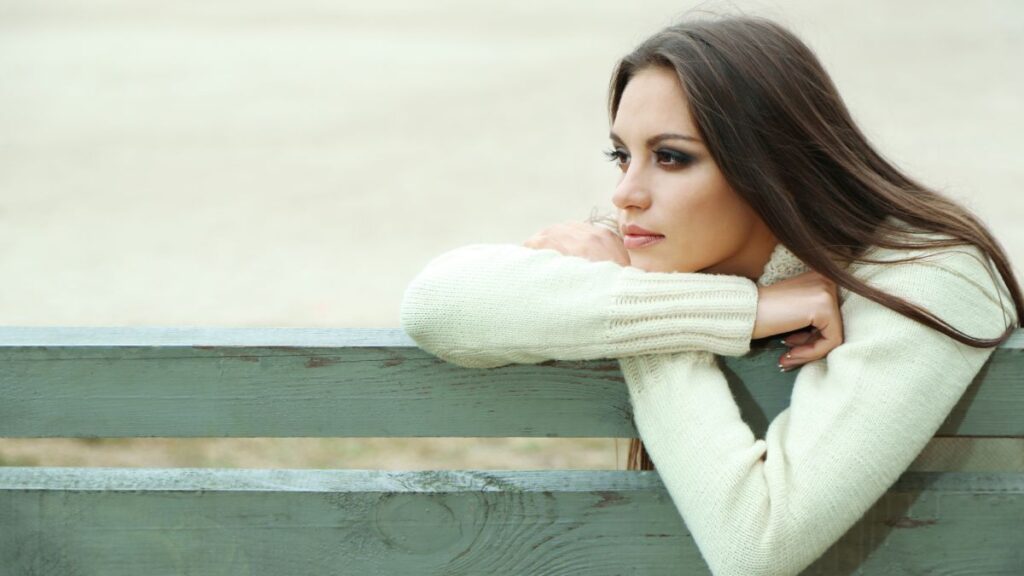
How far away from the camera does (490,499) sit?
5.17ft

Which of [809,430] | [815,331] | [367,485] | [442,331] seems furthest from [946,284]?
[367,485]

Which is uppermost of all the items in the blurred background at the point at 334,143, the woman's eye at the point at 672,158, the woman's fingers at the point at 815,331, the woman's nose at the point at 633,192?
the woman's eye at the point at 672,158

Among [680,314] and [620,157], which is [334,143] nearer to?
[620,157]

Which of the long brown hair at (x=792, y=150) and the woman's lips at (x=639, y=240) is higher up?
the long brown hair at (x=792, y=150)

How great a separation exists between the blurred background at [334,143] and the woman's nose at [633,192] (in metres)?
0.42

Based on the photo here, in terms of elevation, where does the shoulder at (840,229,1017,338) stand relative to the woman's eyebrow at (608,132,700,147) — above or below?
below

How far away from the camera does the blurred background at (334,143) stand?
570 cm

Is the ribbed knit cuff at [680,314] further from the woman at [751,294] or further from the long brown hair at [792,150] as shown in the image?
the long brown hair at [792,150]

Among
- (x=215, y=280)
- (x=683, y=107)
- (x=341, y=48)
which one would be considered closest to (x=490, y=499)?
(x=683, y=107)

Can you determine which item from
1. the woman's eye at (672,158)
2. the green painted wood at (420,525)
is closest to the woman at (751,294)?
the woman's eye at (672,158)

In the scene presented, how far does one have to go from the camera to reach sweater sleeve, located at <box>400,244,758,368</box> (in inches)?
60.1

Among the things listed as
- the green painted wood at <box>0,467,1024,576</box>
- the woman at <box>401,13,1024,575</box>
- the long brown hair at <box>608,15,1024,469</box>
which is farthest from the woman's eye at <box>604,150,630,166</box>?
the green painted wood at <box>0,467,1024,576</box>

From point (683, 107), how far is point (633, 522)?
56 centimetres

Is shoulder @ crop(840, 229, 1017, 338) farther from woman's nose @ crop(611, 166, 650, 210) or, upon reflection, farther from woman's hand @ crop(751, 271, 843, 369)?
woman's nose @ crop(611, 166, 650, 210)
